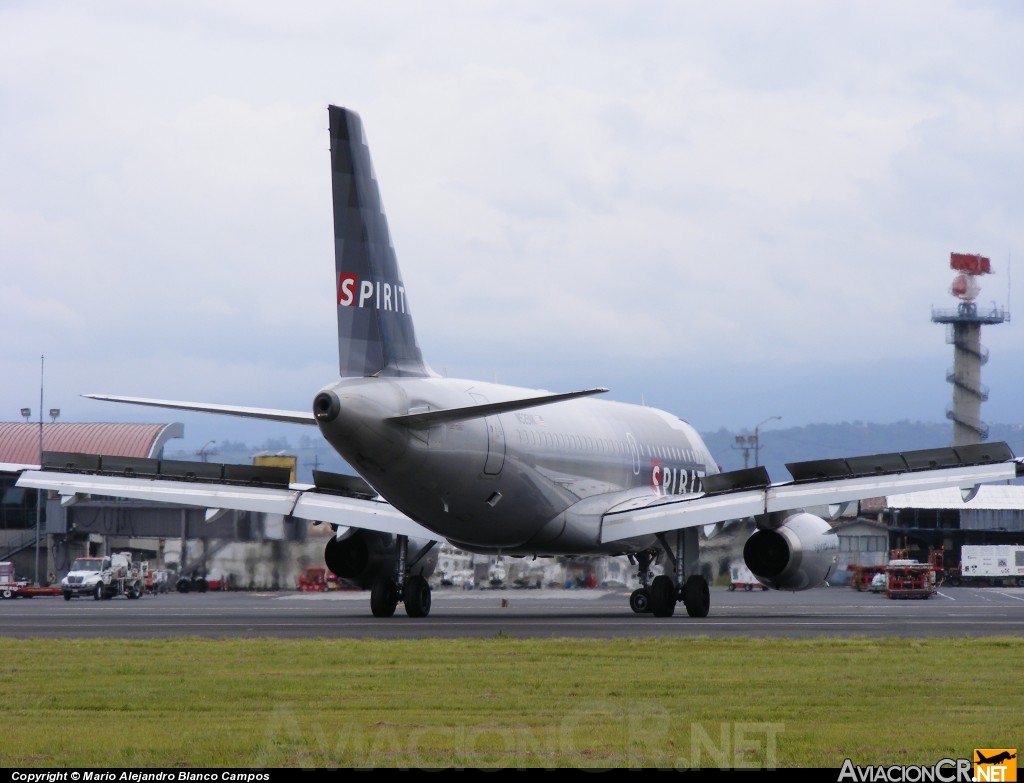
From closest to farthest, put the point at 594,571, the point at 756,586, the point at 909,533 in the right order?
the point at 594,571, the point at 756,586, the point at 909,533

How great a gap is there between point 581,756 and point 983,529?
10729 cm

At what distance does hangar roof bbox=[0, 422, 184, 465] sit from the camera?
323 feet

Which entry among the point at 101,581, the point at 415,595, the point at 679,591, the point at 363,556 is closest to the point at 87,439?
the point at 101,581

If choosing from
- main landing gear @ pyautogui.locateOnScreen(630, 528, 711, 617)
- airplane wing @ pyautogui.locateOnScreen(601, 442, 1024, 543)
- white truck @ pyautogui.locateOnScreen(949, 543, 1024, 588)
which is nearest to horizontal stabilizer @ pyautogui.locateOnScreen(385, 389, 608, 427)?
airplane wing @ pyautogui.locateOnScreen(601, 442, 1024, 543)

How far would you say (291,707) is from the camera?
14.2 m

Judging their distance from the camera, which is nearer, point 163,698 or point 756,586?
point 163,698

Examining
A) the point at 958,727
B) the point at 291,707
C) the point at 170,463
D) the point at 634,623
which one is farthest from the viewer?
the point at 170,463

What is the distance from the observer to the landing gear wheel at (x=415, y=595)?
1294 inches

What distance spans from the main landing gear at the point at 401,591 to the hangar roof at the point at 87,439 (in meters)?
66.3

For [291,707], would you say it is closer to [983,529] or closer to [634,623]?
[634,623]

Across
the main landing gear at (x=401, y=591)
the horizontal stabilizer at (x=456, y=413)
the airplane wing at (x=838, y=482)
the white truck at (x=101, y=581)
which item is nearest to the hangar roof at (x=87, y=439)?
the white truck at (x=101, y=581)

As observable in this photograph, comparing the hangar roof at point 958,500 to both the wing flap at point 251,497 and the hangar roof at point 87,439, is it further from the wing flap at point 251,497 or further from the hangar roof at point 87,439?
the wing flap at point 251,497

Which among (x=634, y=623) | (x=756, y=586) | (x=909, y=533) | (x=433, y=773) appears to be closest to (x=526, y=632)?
(x=634, y=623)

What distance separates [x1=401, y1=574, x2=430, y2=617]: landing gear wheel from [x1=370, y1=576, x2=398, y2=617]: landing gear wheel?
0.84 feet
